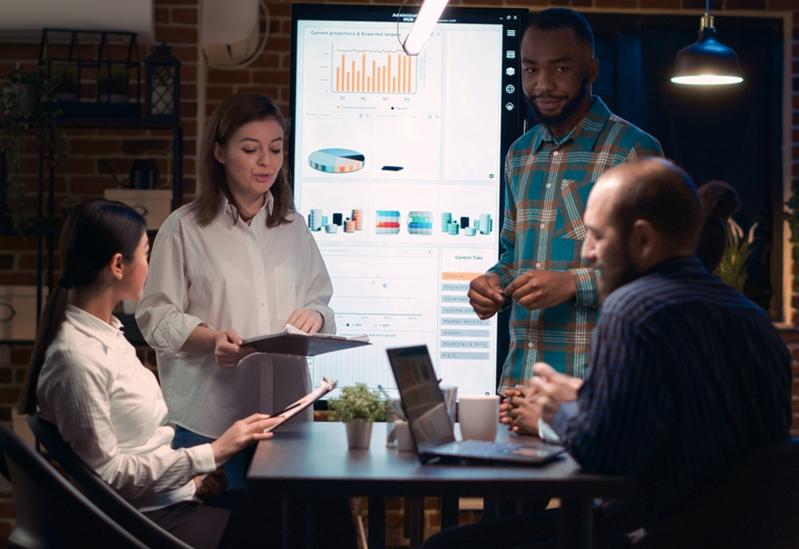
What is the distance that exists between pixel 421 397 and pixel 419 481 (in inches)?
11.6

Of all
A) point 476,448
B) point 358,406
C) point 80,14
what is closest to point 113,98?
point 80,14

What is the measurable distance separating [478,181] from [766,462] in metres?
2.45

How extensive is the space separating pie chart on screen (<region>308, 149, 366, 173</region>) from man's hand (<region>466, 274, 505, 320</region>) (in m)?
1.41

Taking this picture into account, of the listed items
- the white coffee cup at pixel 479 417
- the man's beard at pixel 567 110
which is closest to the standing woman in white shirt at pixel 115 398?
the white coffee cup at pixel 479 417

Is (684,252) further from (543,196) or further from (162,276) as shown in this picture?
(162,276)

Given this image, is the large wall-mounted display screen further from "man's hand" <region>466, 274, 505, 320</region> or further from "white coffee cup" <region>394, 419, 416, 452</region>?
"white coffee cup" <region>394, 419, 416, 452</region>

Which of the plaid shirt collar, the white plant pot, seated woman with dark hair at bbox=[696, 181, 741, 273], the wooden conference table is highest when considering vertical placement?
the white plant pot

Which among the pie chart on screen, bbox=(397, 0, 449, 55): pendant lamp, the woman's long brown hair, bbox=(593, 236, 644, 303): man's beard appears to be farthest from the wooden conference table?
the pie chart on screen

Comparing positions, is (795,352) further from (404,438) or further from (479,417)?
(404,438)

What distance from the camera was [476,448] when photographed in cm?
158

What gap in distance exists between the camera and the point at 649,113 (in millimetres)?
4156

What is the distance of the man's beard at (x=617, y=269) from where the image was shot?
4.80 feet

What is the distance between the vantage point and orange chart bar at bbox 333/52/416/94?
139 inches

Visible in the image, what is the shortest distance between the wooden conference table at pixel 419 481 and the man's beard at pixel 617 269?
0.35m
